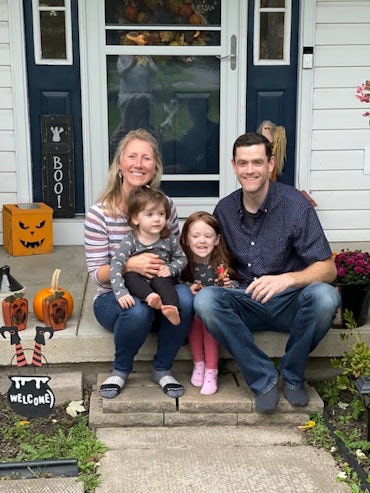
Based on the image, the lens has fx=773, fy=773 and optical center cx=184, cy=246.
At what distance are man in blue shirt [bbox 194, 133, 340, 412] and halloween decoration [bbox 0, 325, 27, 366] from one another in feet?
2.40

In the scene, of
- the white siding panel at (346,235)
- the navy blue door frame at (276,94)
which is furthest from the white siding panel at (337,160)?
the white siding panel at (346,235)

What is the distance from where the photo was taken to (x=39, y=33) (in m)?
4.70

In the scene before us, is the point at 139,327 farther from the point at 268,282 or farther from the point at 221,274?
the point at 268,282

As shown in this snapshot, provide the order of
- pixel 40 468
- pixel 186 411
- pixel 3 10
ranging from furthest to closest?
1. pixel 3 10
2. pixel 186 411
3. pixel 40 468

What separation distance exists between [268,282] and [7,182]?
2.36 metres

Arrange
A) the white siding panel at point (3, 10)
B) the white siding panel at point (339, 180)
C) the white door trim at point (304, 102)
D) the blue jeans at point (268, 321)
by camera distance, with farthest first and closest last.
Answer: the white siding panel at point (339, 180) < the white door trim at point (304, 102) < the white siding panel at point (3, 10) < the blue jeans at point (268, 321)

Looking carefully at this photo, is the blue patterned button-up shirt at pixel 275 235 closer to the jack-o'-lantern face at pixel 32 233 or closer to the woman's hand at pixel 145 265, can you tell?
the woman's hand at pixel 145 265

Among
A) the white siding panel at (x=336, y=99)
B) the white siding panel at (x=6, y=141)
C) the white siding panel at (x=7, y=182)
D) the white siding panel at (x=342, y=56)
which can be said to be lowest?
the white siding panel at (x=7, y=182)

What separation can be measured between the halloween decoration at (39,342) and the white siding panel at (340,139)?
2.43 meters

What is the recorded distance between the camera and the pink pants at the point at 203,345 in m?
3.16

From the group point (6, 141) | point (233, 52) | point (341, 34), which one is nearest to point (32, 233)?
point (6, 141)

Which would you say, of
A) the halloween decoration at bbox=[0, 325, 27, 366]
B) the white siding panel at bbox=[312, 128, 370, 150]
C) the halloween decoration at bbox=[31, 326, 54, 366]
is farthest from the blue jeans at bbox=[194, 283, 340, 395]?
the white siding panel at bbox=[312, 128, 370, 150]

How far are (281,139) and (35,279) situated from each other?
5.88ft

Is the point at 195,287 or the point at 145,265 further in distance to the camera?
the point at 195,287
